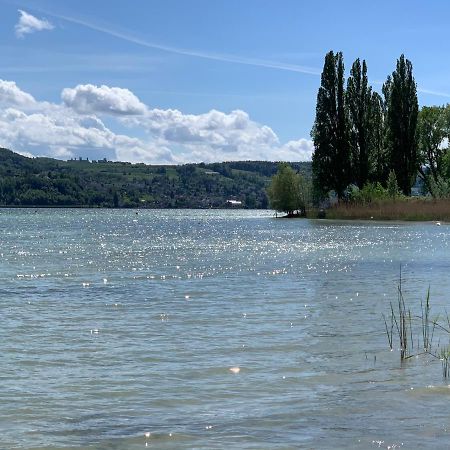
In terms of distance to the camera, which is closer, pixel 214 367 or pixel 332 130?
pixel 214 367

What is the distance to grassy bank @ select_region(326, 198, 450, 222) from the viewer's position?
266 feet

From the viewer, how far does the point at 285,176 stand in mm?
113625

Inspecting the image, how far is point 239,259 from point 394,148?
55473mm

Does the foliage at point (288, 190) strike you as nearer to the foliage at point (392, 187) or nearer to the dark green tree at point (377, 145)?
the dark green tree at point (377, 145)

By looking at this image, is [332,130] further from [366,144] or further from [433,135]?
[433,135]

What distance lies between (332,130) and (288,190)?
932 inches

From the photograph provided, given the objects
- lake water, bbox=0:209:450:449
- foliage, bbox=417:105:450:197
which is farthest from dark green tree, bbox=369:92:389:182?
lake water, bbox=0:209:450:449

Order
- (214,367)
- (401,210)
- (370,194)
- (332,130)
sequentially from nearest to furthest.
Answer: (214,367)
(401,210)
(370,194)
(332,130)

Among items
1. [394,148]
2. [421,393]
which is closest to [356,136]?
[394,148]

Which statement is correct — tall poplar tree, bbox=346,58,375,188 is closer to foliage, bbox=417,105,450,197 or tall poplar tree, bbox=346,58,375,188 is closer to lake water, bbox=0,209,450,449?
foliage, bbox=417,105,450,197

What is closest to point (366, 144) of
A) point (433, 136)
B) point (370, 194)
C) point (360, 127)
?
point (360, 127)

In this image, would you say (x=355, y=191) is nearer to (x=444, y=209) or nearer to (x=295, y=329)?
(x=444, y=209)

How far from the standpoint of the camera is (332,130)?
9212 cm

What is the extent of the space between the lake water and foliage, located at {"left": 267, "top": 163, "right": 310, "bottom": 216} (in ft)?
280
